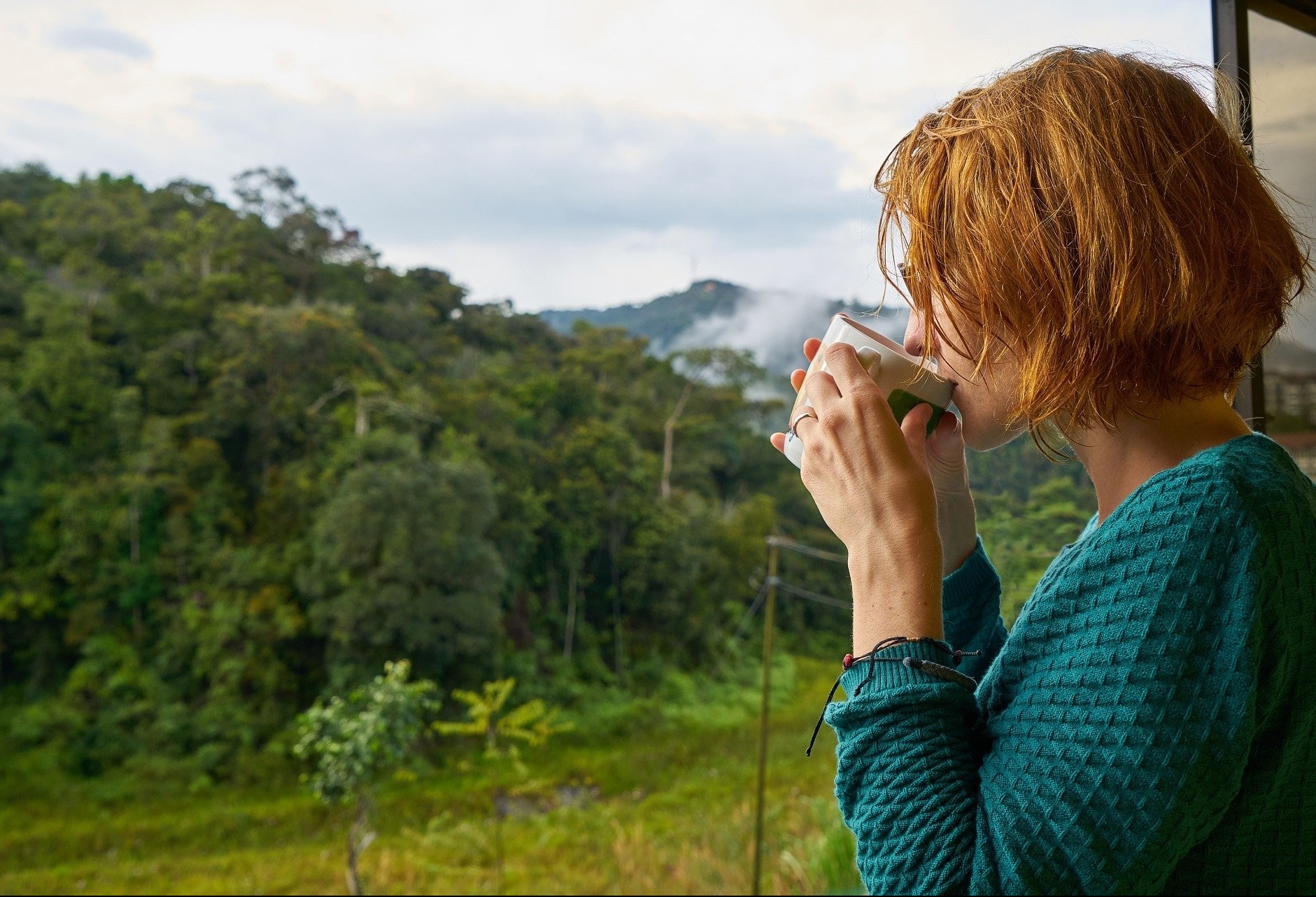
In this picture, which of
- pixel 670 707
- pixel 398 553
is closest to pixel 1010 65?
pixel 398 553

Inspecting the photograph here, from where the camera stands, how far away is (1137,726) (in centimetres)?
35

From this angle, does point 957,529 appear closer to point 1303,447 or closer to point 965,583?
point 965,583

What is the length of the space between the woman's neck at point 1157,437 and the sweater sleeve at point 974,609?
16 cm

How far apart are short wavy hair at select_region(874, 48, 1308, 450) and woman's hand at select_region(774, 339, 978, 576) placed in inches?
3.6

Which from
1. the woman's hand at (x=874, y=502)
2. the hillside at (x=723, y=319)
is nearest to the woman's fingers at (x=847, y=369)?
the woman's hand at (x=874, y=502)

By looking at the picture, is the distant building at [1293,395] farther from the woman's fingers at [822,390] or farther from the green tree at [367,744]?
the green tree at [367,744]

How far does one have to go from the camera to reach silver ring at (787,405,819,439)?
18.6 inches

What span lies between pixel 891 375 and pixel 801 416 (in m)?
0.05

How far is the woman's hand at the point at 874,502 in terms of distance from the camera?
1.36ft

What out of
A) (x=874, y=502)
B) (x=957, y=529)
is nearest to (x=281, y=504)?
(x=957, y=529)

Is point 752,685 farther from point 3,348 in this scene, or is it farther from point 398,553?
point 3,348

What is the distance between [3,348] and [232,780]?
330 centimetres

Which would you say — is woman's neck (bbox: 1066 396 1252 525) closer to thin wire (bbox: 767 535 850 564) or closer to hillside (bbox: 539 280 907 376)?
thin wire (bbox: 767 535 850 564)

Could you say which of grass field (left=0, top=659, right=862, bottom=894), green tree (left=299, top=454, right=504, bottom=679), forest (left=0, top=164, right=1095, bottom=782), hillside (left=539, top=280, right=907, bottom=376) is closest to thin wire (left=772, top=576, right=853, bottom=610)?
forest (left=0, top=164, right=1095, bottom=782)
